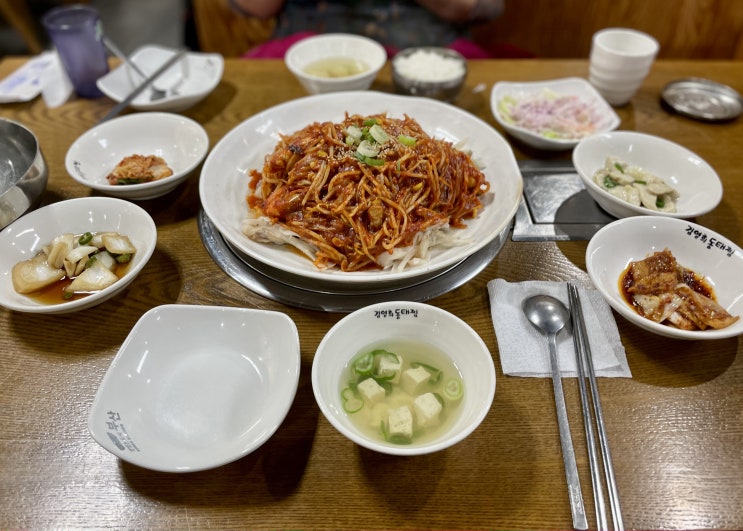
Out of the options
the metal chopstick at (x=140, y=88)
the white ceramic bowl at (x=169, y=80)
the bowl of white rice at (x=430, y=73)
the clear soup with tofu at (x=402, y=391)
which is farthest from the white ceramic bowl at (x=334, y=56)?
the clear soup with tofu at (x=402, y=391)

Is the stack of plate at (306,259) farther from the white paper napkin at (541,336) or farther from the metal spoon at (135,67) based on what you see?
the metal spoon at (135,67)

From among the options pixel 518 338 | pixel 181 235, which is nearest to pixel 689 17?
pixel 518 338

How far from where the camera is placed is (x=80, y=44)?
2.69 meters

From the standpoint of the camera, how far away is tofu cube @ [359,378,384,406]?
1.30m

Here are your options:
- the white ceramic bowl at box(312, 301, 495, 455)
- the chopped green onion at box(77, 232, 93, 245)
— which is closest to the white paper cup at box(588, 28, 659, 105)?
the white ceramic bowl at box(312, 301, 495, 455)

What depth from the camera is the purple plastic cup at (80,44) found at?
2.63 m

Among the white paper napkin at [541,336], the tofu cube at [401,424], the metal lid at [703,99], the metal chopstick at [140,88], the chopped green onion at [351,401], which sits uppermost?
the metal chopstick at [140,88]

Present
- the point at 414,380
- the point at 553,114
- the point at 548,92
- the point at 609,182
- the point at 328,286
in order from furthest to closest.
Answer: the point at 548,92 < the point at 553,114 < the point at 609,182 < the point at 328,286 < the point at 414,380

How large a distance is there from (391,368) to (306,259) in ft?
1.95

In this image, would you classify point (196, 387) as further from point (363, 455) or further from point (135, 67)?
point (135, 67)

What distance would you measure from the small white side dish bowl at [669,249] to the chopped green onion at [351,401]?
2.74 feet

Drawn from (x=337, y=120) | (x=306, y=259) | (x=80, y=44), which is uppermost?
(x=80, y=44)

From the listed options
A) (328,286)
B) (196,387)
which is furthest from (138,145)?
(196,387)

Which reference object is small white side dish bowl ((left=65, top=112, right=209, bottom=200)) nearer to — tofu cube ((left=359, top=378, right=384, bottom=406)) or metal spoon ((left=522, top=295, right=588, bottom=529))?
tofu cube ((left=359, top=378, right=384, bottom=406))
